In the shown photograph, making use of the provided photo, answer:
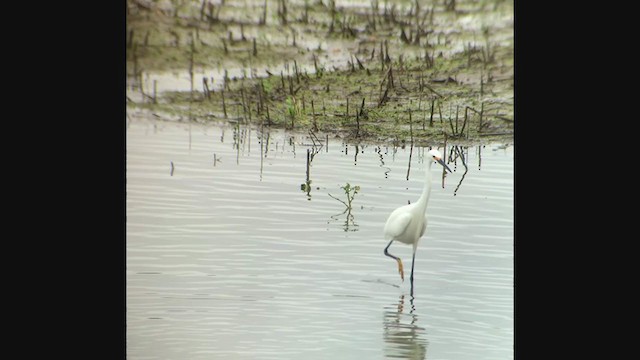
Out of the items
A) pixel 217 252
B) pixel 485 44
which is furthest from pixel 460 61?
pixel 217 252

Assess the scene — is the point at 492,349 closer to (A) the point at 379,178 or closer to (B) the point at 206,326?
(A) the point at 379,178

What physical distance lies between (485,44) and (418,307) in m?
1.41

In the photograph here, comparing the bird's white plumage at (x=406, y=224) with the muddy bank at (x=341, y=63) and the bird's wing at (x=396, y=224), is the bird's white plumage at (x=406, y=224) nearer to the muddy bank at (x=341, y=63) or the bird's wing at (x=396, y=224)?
the bird's wing at (x=396, y=224)

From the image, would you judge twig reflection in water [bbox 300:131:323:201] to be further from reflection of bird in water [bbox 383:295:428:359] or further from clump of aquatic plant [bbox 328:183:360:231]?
reflection of bird in water [bbox 383:295:428:359]

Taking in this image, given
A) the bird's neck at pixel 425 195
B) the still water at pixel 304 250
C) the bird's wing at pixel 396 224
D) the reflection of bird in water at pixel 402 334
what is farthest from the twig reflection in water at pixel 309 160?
the reflection of bird in water at pixel 402 334

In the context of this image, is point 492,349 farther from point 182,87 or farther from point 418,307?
point 182,87

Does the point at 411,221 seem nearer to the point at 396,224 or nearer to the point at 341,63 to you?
the point at 396,224

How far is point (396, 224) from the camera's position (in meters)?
6.47

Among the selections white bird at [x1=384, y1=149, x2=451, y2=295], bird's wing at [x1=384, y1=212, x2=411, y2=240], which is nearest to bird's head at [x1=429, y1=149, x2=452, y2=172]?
white bird at [x1=384, y1=149, x2=451, y2=295]

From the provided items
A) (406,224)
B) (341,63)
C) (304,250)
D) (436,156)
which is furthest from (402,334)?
(341,63)

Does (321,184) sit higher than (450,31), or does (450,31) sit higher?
(450,31)

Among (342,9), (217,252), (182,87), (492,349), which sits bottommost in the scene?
(492,349)

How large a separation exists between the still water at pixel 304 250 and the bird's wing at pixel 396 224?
50 mm

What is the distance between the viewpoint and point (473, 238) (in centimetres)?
655
